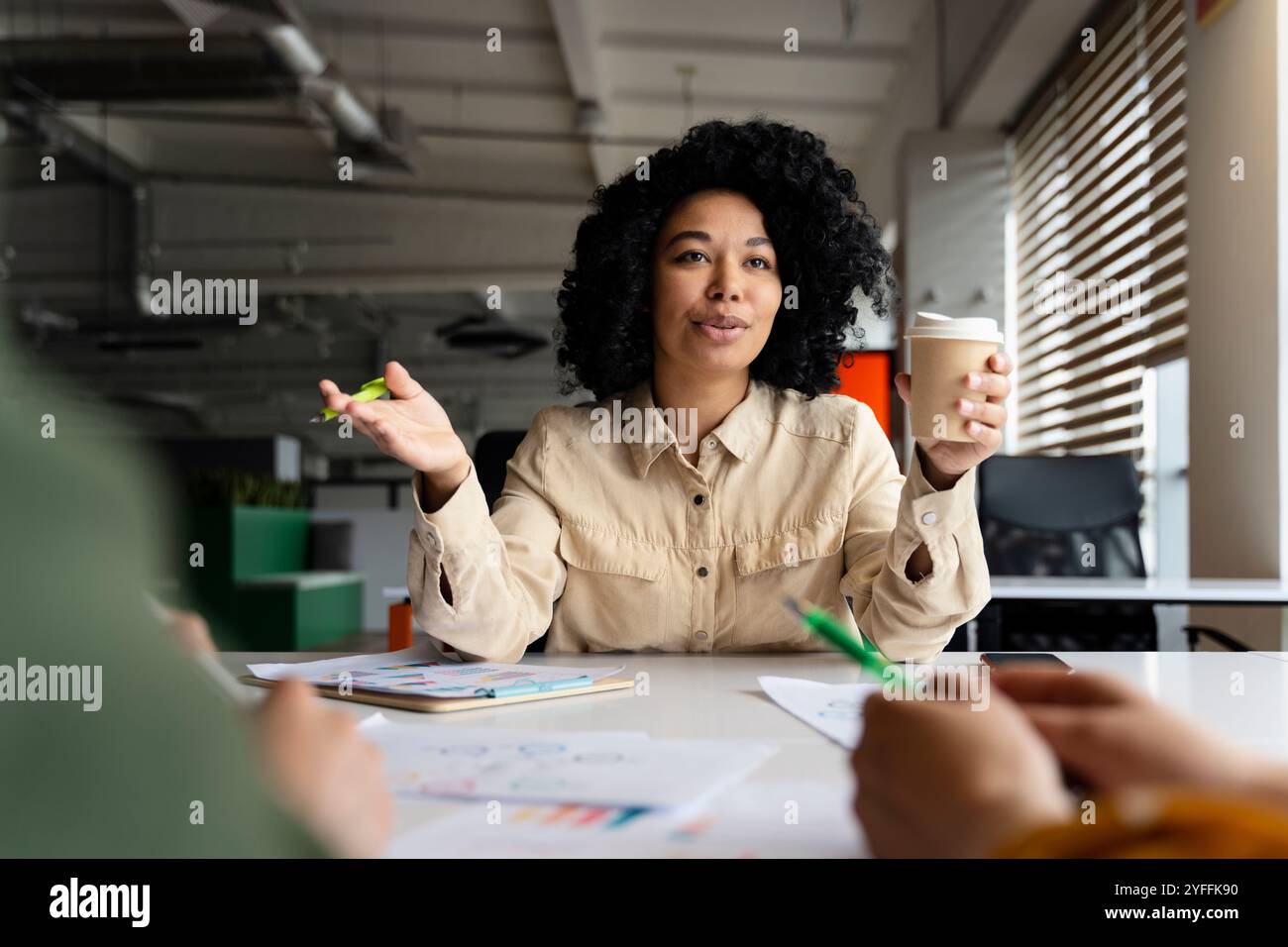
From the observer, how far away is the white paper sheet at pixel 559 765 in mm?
601

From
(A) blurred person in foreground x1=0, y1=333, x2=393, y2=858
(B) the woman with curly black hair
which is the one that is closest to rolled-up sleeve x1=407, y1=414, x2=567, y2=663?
(B) the woman with curly black hair

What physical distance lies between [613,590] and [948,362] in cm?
63

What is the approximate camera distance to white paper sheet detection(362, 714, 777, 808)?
0.60 meters

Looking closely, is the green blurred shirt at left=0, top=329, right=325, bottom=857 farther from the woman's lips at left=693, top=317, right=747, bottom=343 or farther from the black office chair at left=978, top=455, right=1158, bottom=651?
the black office chair at left=978, top=455, right=1158, bottom=651

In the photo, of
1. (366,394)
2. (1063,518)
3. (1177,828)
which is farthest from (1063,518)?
(1177,828)

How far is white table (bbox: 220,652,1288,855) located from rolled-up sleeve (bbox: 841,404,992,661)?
2.2 inches

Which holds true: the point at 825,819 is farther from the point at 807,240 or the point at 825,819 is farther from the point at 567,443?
the point at 807,240

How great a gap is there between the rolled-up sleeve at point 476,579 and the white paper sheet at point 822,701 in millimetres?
336

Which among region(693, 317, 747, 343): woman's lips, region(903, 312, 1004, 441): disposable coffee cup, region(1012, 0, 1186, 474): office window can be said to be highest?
region(1012, 0, 1186, 474): office window

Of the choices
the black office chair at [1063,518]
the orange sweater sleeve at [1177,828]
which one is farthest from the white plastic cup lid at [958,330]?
the black office chair at [1063,518]

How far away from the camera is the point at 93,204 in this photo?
33.4 feet

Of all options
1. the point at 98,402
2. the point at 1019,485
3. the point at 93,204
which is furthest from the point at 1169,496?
the point at 93,204

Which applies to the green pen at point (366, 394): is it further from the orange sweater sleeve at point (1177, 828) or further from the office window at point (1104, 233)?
the office window at point (1104, 233)

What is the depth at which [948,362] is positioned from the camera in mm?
1048
